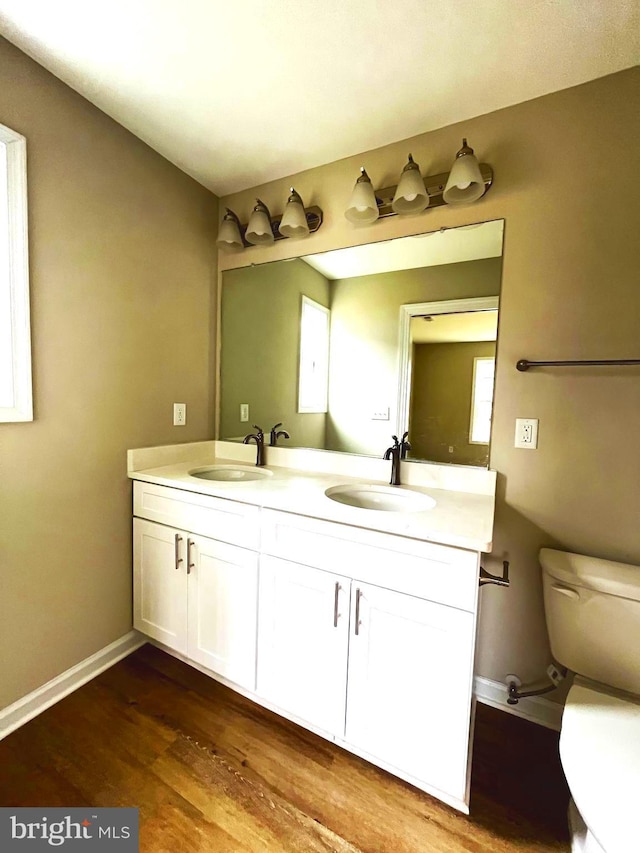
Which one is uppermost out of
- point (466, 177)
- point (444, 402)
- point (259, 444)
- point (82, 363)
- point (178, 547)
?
point (466, 177)

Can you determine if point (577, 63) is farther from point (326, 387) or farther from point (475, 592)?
point (475, 592)

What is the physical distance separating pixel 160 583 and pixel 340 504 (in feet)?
3.27

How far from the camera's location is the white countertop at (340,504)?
103cm

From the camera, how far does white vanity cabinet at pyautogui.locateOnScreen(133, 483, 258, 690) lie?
1392 mm

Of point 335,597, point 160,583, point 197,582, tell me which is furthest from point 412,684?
point 160,583

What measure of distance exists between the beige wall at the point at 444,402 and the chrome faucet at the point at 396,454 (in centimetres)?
4

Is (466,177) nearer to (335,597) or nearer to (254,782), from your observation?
(335,597)

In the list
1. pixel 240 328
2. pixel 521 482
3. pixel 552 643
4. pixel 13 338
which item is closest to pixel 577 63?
pixel 521 482

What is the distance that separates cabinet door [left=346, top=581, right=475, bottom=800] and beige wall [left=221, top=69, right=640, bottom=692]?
0.56 m

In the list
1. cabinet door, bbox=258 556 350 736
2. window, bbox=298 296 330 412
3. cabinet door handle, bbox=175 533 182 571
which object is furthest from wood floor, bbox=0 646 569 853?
window, bbox=298 296 330 412

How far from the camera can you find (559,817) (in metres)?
1.08

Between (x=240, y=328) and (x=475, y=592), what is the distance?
1748 mm

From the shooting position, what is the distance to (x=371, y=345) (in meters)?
1.72

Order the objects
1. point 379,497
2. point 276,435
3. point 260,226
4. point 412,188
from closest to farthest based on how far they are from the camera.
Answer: point 412,188 → point 379,497 → point 260,226 → point 276,435
